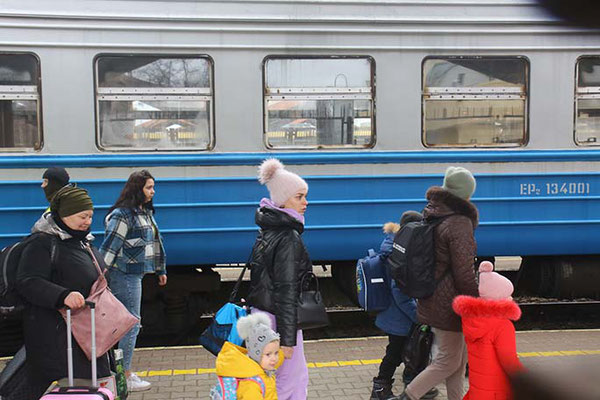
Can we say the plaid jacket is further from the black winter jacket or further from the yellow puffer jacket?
the yellow puffer jacket

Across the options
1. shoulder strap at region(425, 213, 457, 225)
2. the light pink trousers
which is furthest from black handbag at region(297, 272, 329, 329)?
shoulder strap at region(425, 213, 457, 225)

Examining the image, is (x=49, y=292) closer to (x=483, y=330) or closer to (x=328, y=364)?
(x=483, y=330)

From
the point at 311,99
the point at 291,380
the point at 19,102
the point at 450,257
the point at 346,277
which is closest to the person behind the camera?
the point at 291,380

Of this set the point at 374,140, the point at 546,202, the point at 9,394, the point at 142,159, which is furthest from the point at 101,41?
the point at 546,202

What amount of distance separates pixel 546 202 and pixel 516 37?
1539 millimetres

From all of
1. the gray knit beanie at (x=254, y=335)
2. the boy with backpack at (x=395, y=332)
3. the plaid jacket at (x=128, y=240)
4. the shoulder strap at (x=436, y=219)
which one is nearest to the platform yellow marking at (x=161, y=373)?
the plaid jacket at (x=128, y=240)

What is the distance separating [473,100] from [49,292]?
4.16 m

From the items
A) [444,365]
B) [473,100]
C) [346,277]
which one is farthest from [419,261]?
[473,100]

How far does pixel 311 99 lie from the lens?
551 centimetres

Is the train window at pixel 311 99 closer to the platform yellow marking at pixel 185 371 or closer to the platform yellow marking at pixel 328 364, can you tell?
the platform yellow marking at pixel 328 364

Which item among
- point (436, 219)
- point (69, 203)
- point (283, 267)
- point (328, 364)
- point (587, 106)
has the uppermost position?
point (587, 106)

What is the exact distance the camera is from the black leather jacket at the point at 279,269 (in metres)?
3.12

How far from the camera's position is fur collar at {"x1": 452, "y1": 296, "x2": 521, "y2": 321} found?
330 centimetres

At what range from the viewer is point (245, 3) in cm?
547
